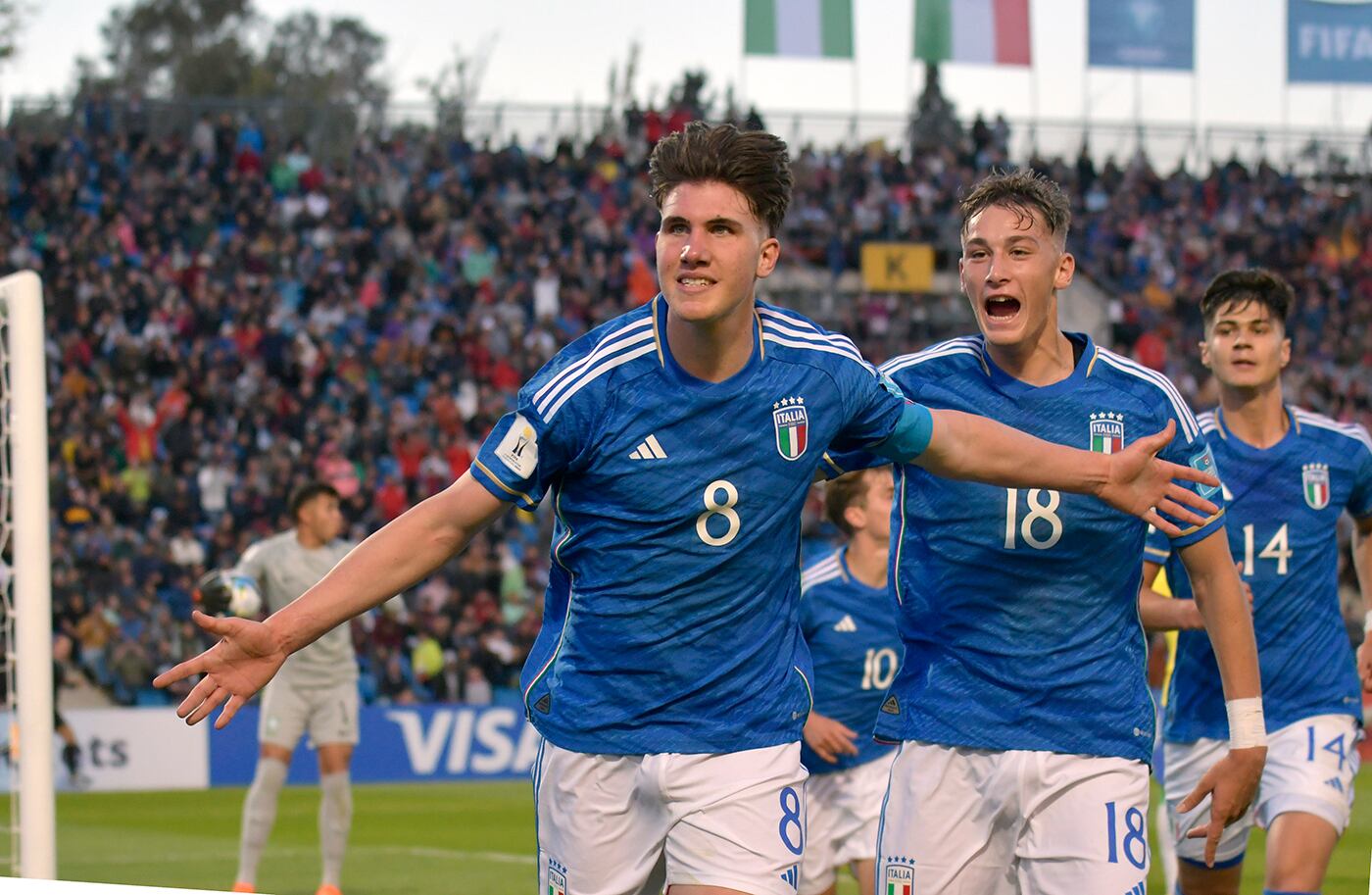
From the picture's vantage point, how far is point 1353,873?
44.8 feet

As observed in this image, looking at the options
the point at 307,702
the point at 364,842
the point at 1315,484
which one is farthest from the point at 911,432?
the point at 364,842

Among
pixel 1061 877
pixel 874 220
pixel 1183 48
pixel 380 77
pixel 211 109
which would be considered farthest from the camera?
pixel 380 77

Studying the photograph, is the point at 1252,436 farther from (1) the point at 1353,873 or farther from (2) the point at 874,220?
(2) the point at 874,220

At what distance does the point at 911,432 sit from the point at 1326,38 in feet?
113

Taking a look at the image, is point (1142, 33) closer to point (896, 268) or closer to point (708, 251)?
point (896, 268)

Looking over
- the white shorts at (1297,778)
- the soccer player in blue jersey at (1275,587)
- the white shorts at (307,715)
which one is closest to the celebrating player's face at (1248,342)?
the soccer player in blue jersey at (1275,587)

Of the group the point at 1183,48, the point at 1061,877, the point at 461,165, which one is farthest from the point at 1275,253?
the point at 1061,877

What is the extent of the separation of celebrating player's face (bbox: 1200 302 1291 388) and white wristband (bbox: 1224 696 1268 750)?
2376 millimetres

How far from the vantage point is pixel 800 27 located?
111 ft

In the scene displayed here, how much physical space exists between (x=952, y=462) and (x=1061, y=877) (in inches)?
50.1

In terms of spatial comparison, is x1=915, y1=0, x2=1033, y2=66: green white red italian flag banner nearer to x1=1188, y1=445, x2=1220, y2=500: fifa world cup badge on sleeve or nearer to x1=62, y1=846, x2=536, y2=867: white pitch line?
x1=62, y1=846, x2=536, y2=867: white pitch line

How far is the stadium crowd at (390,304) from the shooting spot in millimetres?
22562

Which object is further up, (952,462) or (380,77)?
(380,77)

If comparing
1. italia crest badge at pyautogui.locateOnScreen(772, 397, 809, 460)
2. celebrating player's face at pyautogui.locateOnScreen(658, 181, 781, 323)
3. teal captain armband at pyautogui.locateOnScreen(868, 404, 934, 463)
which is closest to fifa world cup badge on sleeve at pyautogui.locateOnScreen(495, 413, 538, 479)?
celebrating player's face at pyautogui.locateOnScreen(658, 181, 781, 323)
